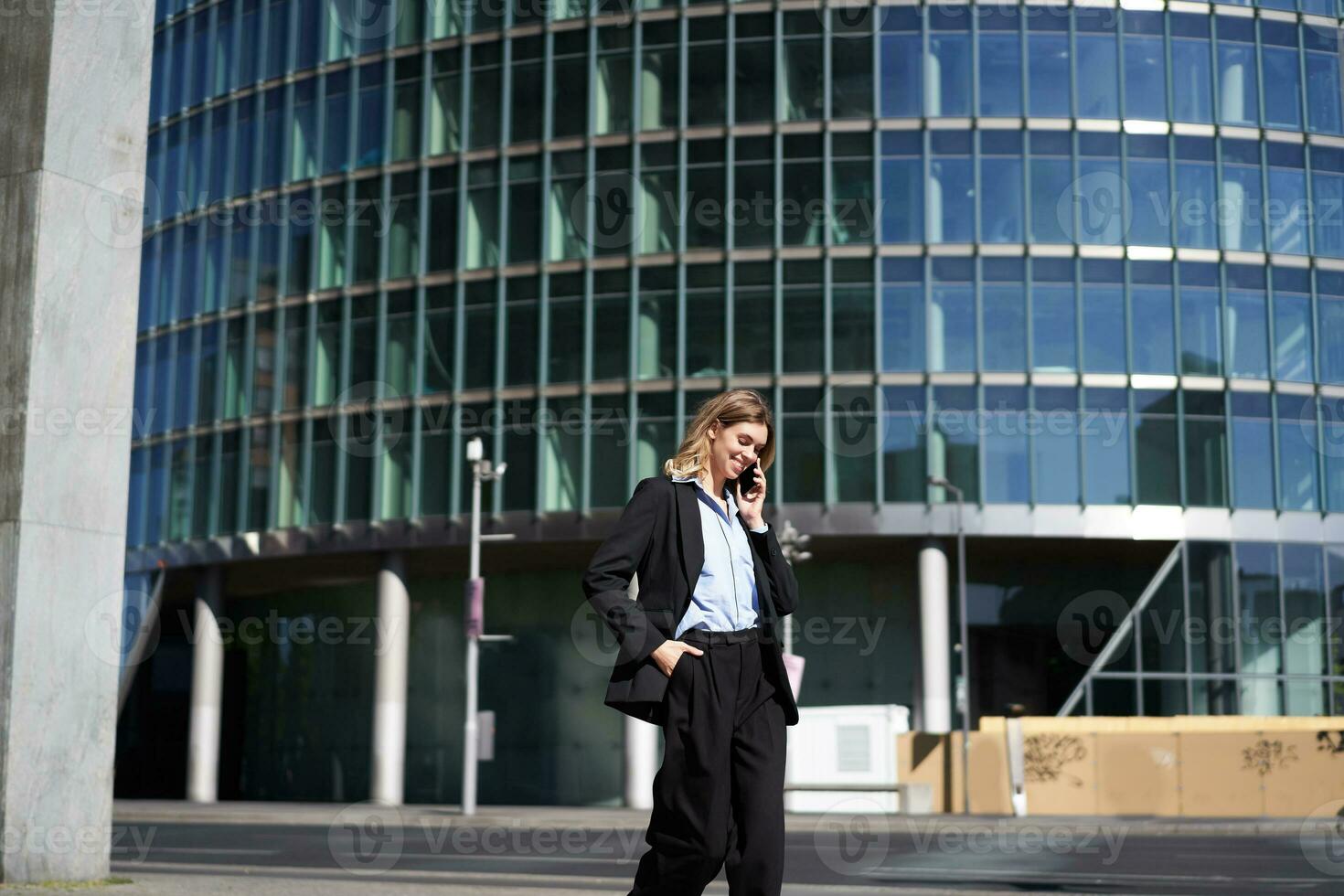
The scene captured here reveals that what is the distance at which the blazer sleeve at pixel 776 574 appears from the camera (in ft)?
16.7

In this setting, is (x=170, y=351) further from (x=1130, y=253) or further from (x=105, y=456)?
(x=105, y=456)

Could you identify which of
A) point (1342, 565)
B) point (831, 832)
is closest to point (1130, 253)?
point (1342, 565)

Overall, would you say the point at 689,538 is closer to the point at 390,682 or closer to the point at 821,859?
the point at 821,859

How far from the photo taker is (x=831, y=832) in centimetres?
2386

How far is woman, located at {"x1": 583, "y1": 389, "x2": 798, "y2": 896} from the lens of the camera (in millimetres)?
4727

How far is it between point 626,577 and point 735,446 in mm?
510
